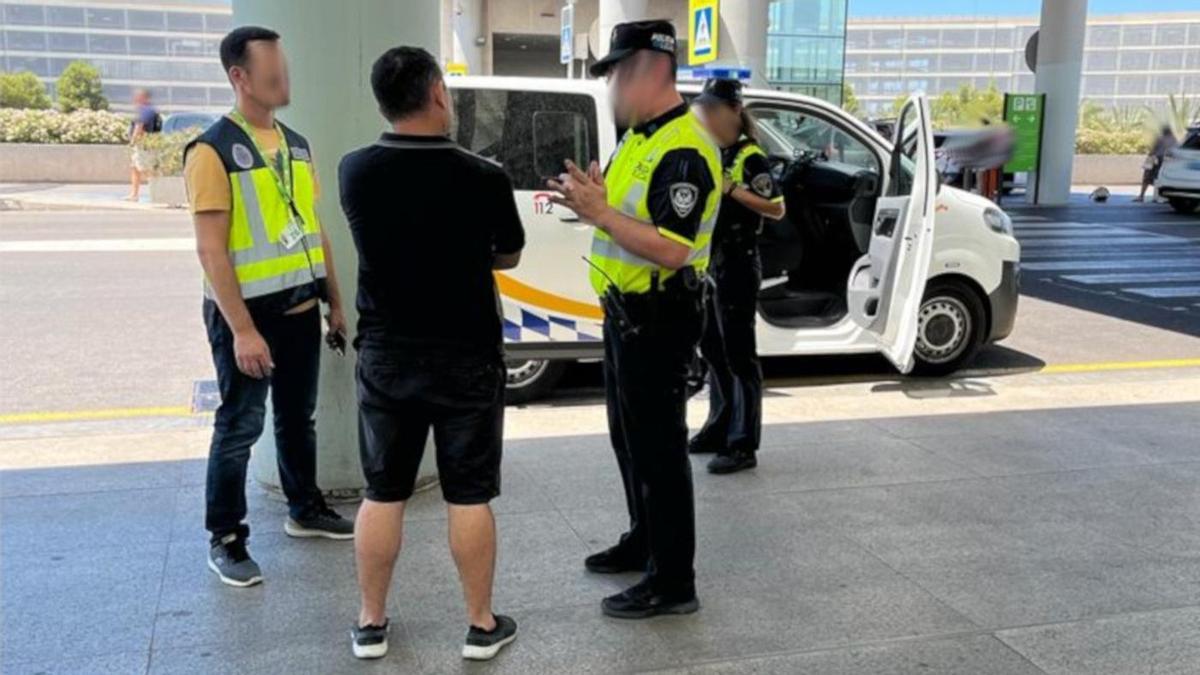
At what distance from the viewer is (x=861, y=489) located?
5.02 metres

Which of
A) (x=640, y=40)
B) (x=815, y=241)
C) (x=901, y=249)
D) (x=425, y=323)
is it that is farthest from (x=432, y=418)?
(x=815, y=241)

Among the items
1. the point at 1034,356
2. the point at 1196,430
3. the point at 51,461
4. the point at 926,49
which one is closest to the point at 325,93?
the point at 51,461

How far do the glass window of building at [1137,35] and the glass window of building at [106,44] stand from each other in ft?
104

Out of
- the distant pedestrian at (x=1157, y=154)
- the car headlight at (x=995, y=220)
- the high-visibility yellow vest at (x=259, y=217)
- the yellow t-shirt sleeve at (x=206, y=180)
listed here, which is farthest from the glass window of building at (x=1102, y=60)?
the yellow t-shirt sleeve at (x=206, y=180)

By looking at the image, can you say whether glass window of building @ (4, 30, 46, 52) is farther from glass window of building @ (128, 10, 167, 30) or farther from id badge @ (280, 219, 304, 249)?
id badge @ (280, 219, 304, 249)

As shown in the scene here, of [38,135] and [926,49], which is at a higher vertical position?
[926,49]

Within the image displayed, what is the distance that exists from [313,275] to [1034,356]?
20.4 ft

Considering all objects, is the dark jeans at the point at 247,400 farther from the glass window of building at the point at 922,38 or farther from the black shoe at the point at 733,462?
the glass window of building at the point at 922,38

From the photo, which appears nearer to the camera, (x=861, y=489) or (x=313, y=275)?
(x=313, y=275)

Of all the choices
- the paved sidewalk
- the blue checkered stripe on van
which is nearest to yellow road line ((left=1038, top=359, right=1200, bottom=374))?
the paved sidewalk

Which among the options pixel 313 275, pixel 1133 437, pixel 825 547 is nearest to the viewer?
pixel 313 275

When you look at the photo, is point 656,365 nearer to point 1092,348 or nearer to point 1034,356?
point 1034,356

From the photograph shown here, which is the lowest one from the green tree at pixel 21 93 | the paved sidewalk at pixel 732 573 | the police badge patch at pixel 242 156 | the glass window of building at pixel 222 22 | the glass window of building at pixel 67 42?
the paved sidewalk at pixel 732 573

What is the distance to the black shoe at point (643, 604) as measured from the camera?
11.9 feet
